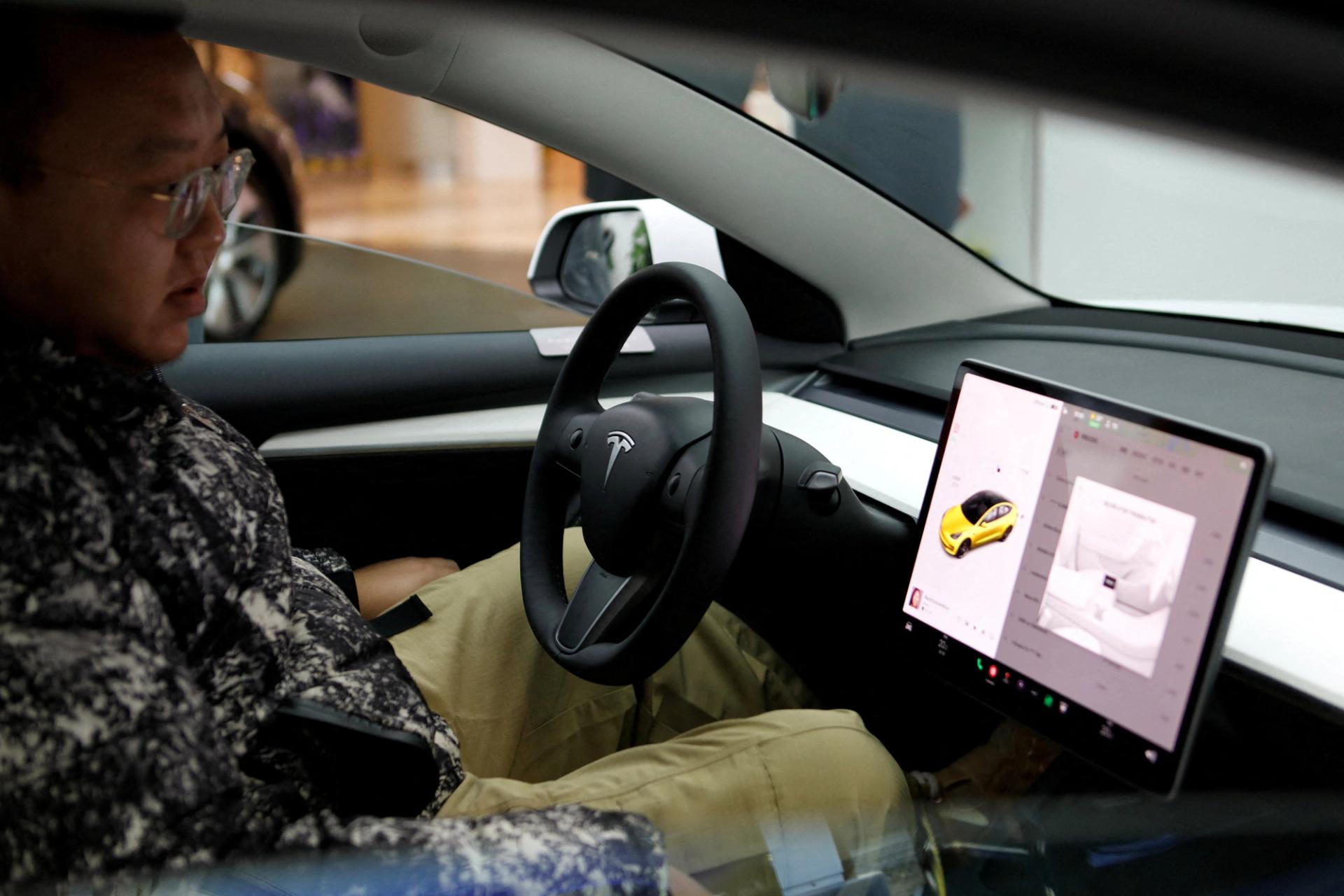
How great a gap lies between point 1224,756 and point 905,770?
36 cm

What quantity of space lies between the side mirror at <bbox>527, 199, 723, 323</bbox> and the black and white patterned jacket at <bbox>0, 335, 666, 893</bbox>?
107 cm

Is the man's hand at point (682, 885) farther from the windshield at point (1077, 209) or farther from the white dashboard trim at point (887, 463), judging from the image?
the windshield at point (1077, 209)

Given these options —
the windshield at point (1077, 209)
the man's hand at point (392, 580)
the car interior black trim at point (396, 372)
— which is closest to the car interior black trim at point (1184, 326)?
the windshield at point (1077, 209)

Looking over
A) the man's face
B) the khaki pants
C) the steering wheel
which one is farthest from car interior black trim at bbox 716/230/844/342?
the man's face

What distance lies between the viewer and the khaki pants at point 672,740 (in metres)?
1.20

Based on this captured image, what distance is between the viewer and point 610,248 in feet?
8.13

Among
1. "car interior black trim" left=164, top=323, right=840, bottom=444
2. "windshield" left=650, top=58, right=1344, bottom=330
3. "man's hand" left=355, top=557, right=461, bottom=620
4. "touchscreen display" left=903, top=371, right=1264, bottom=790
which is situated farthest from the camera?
"car interior black trim" left=164, top=323, right=840, bottom=444

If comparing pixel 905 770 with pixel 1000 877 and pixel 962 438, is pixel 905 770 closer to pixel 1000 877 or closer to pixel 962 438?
pixel 1000 877

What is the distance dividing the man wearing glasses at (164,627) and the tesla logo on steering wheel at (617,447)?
36 cm

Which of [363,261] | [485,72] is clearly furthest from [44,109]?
[363,261]

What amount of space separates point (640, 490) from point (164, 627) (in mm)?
580

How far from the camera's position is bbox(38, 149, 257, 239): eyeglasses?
3.19ft

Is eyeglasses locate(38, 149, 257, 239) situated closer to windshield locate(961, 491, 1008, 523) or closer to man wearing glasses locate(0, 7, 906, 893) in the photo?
man wearing glasses locate(0, 7, 906, 893)

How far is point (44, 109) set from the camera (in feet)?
3.01
